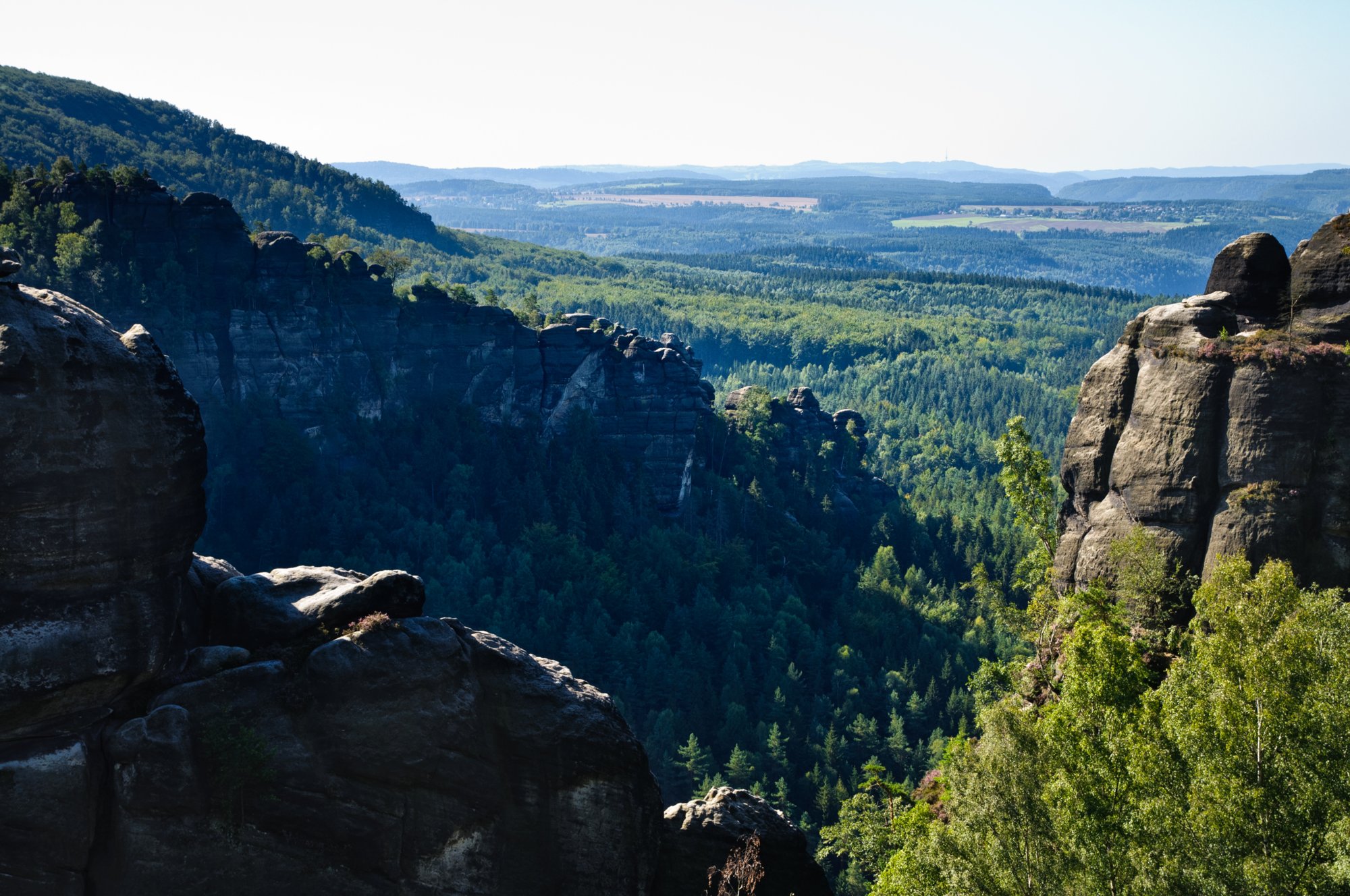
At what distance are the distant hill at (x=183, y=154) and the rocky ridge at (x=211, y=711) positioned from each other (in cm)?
12040

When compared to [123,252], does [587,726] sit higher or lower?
lower

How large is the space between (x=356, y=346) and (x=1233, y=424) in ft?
226

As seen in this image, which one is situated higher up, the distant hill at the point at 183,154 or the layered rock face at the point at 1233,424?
the distant hill at the point at 183,154

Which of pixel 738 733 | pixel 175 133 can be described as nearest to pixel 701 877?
pixel 738 733

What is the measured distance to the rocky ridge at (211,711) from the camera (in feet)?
72.4

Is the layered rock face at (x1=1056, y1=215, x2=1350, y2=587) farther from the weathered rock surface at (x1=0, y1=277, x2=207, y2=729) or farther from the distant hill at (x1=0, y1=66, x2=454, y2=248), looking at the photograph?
the distant hill at (x1=0, y1=66, x2=454, y2=248)

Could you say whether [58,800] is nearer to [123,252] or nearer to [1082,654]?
[1082,654]

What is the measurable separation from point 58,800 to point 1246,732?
23.4 meters

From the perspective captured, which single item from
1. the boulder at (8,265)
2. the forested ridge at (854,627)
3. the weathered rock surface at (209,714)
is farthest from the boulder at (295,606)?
the forested ridge at (854,627)

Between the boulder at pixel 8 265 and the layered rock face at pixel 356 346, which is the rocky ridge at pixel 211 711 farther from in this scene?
the layered rock face at pixel 356 346

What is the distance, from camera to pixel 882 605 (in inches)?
3497

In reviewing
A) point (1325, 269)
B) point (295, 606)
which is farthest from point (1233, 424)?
point (295, 606)

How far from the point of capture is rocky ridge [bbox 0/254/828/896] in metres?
22.1

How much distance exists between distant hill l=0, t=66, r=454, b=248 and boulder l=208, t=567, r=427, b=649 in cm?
11953
